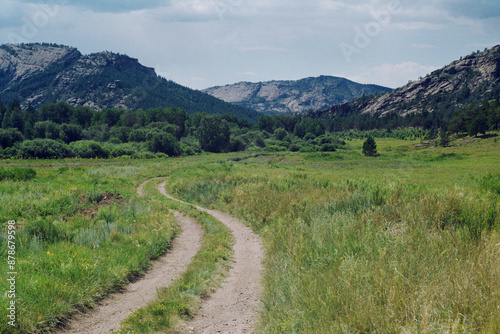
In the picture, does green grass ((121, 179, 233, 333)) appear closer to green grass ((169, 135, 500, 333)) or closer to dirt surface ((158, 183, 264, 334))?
dirt surface ((158, 183, 264, 334))

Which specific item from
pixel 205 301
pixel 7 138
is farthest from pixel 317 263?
pixel 7 138

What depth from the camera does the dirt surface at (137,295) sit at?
6.01 meters

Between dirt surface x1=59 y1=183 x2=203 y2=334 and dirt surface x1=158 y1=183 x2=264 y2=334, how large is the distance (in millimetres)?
1408

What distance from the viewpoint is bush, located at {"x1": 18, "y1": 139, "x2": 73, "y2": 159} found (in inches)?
2655

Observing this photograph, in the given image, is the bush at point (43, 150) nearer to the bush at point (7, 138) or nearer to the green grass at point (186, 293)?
the bush at point (7, 138)

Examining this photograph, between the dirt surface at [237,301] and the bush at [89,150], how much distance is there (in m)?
74.1

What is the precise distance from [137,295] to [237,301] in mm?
2392

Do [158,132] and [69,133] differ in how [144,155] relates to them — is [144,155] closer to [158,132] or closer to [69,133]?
[158,132]

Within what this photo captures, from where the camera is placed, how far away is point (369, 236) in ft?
26.0

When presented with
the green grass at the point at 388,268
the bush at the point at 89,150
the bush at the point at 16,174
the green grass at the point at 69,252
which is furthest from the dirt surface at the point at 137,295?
the bush at the point at 89,150

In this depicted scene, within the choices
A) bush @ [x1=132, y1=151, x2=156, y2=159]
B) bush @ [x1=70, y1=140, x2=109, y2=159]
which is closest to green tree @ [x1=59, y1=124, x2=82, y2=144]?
bush @ [x1=70, y1=140, x2=109, y2=159]

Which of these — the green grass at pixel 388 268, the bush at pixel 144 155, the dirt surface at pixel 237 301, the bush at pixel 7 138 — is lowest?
the bush at pixel 144 155

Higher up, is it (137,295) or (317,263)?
(317,263)

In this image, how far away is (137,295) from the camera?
7.42 m
